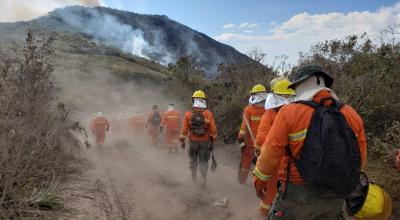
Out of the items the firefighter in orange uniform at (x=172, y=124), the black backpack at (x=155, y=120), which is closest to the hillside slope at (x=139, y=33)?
the black backpack at (x=155, y=120)

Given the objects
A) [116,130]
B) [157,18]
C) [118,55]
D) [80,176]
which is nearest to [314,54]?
[80,176]

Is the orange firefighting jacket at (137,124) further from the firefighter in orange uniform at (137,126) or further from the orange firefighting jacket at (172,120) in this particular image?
the orange firefighting jacket at (172,120)

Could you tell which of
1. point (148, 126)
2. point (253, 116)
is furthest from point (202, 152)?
point (148, 126)

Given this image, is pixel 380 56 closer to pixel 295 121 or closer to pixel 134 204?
pixel 134 204

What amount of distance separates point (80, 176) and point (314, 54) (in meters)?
8.58

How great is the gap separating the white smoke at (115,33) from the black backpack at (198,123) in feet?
166

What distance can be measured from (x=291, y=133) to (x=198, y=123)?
618 centimetres

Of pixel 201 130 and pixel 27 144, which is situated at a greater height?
pixel 27 144

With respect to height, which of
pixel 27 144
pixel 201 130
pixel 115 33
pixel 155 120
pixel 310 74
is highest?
pixel 115 33

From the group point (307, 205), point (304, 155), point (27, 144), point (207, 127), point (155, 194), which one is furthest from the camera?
point (207, 127)

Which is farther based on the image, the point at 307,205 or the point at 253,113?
the point at 253,113

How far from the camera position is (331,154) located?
354 cm

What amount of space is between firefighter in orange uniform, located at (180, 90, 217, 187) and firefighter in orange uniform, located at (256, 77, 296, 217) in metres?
3.70

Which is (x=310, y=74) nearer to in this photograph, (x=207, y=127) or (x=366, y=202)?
(x=366, y=202)
